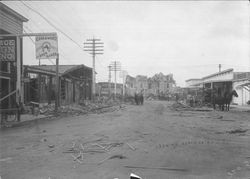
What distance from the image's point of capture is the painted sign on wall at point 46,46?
1995cm

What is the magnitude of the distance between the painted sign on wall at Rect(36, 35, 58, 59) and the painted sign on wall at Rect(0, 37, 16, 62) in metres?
2.29

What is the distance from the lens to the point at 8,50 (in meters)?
18.1

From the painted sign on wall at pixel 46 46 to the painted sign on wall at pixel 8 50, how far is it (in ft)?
7.53

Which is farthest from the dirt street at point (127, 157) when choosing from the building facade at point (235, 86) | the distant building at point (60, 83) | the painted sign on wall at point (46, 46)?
the building facade at point (235, 86)

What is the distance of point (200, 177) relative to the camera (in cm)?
588

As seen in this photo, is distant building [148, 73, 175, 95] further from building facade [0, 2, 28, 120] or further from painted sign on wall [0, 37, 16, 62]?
painted sign on wall [0, 37, 16, 62]

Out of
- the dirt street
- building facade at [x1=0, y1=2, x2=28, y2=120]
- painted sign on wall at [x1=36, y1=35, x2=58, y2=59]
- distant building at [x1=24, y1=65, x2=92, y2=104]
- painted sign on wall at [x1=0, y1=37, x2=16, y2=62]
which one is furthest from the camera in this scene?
distant building at [x1=24, y1=65, x2=92, y2=104]

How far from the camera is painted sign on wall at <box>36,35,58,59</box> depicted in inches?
786

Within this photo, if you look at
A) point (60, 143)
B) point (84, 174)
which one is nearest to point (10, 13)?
point (60, 143)

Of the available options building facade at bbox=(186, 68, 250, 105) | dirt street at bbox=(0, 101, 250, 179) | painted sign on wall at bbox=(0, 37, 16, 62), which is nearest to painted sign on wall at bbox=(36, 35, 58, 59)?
painted sign on wall at bbox=(0, 37, 16, 62)

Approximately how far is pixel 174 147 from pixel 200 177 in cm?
293

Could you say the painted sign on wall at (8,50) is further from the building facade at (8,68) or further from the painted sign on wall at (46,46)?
the painted sign on wall at (46,46)

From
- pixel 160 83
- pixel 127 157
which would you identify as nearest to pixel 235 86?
pixel 127 157

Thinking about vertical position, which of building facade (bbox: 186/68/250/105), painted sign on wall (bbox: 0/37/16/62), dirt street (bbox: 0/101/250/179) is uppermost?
painted sign on wall (bbox: 0/37/16/62)
